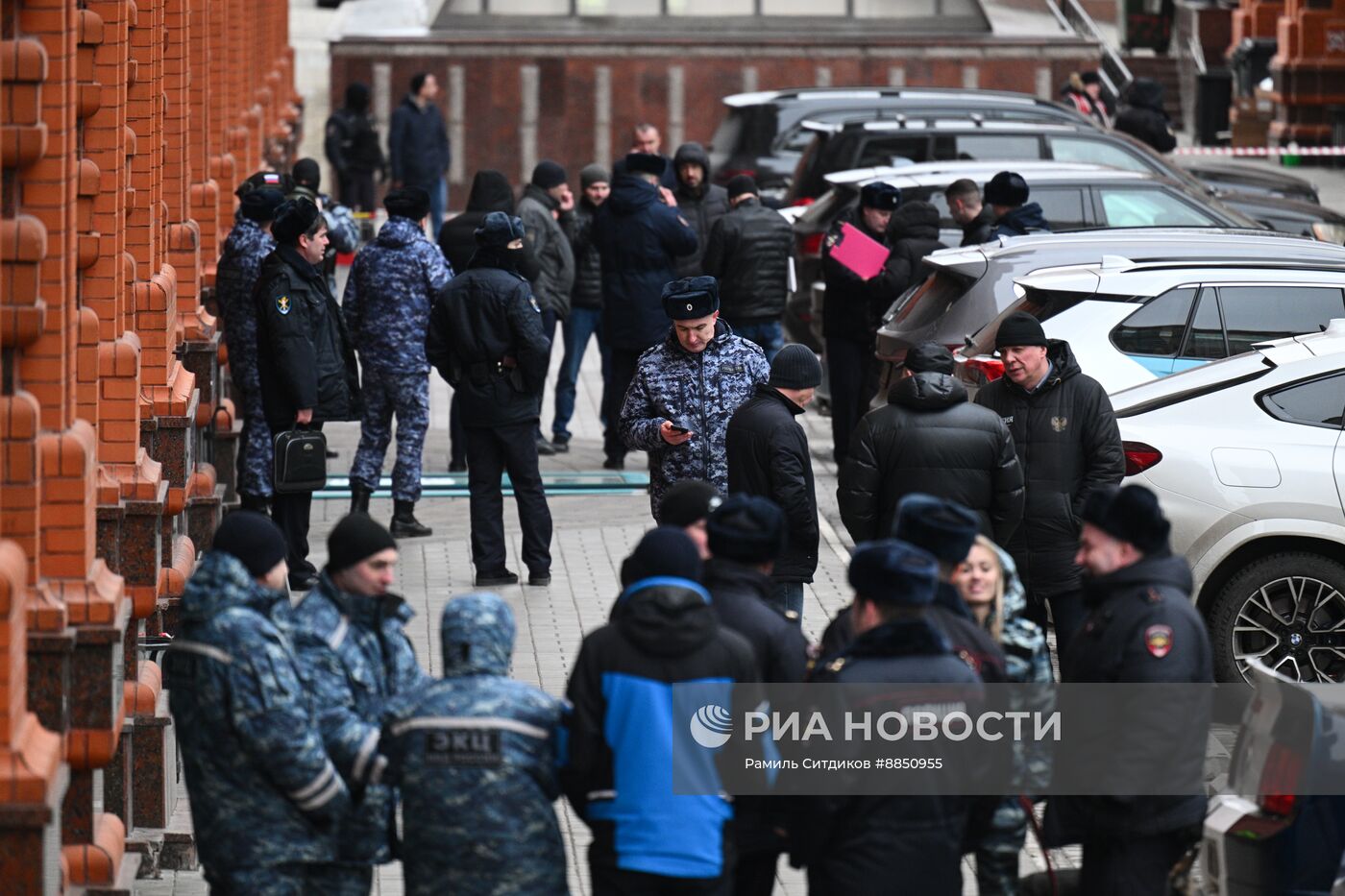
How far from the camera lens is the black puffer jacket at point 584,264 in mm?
15641

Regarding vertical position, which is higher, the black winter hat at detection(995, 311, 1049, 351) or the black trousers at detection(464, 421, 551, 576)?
the black winter hat at detection(995, 311, 1049, 351)

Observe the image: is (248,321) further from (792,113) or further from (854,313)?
(792,113)

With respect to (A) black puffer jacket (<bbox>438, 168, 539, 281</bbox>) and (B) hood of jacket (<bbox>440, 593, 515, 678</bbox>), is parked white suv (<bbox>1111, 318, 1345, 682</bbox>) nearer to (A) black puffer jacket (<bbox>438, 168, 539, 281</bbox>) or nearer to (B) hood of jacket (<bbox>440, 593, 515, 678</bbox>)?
(A) black puffer jacket (<bbox>438, 168, 539, 281</bbox>)

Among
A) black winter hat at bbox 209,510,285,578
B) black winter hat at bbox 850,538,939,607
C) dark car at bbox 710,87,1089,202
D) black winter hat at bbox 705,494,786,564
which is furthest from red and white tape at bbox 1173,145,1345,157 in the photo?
black winter hat at bbox 209,510,285,578

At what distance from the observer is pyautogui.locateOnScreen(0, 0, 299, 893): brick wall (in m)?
6.08

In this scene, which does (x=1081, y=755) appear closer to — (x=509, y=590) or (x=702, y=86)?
(x=509, y=590)

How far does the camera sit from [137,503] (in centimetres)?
809

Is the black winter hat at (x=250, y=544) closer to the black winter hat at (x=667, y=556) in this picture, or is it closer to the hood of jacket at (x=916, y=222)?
the black winter hat at (x=667, y=556)

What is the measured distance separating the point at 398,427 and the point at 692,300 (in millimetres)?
3712

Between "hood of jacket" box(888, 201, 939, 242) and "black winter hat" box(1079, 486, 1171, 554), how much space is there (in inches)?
311

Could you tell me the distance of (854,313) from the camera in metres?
14.1

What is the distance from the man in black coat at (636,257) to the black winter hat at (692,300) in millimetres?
4777

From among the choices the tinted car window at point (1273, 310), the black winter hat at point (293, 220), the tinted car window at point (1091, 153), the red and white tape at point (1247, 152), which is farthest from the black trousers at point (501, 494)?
the red and white tape at point (1247, 152)

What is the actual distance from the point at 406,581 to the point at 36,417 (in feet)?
19.5
